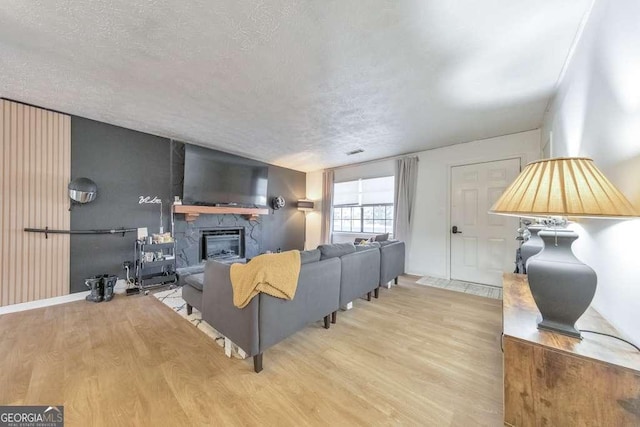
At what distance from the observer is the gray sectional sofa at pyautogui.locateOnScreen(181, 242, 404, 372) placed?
5.49ft

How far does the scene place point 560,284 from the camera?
0.98 m

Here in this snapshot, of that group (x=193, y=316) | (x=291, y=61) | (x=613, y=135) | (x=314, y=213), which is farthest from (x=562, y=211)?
(x=314, y=213)

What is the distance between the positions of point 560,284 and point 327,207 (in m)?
5.04

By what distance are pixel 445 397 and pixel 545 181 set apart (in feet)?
4.70

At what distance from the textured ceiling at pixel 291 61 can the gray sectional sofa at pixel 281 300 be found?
1710 mm

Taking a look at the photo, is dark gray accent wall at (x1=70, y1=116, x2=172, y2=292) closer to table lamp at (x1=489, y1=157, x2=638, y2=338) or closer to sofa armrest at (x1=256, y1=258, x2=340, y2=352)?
sofa armrest at (x1=256, y1=258, x2=340, y2=352)

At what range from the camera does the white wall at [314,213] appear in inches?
246

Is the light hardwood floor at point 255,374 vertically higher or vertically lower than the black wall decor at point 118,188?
lower

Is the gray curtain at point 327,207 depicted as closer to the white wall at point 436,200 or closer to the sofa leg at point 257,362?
the white wall at point 436,200

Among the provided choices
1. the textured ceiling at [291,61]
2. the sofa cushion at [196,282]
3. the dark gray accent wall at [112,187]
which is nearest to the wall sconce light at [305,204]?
the textured ceiling at [291,61]

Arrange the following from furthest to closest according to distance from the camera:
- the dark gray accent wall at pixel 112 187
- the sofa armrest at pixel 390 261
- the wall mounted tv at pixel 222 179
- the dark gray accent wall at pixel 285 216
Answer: the dark gray accent wall at pixel 285 216 → the wall mounted tv at pixel 222 179 → the sofa armrest at pixel 390 261 → the dark gray accent wall at pixel 112 187

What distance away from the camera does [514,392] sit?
39.3 inches

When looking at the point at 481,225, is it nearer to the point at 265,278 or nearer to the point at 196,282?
the point at 265,278

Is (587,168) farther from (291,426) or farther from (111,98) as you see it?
(111,98)
